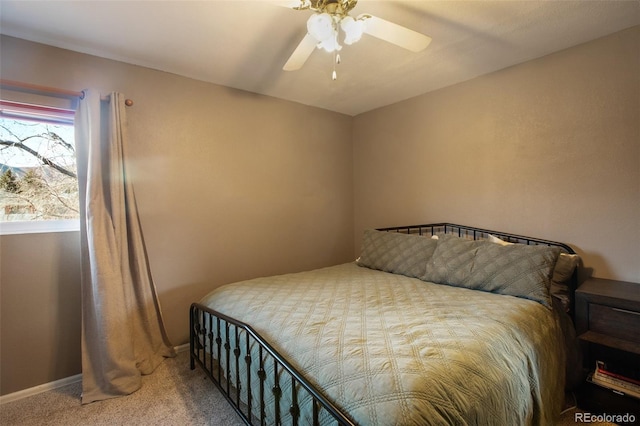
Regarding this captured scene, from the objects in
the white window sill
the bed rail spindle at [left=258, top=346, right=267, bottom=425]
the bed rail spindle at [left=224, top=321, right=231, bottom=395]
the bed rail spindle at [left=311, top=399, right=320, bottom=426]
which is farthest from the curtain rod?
the bed rail spindle at [left=311, top=399, right=320, bottom=426]

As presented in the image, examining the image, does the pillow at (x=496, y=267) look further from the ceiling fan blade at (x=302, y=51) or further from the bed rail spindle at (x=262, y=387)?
the ceiling fan blade at (x=302, y=51)

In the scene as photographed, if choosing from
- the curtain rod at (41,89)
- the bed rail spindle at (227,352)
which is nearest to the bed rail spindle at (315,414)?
the bed rail spindle at (227,352)

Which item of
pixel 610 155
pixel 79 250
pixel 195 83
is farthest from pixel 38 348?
pixel 610 155

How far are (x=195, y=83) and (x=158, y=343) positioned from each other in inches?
83.5

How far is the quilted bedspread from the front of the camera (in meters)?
1.00

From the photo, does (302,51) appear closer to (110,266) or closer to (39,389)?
(110,266)

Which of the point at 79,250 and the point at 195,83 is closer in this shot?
the point at 79,250

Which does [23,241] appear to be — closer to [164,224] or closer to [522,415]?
[164,224]

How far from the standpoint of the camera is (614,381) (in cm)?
172

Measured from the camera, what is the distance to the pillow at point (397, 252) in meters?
2.53

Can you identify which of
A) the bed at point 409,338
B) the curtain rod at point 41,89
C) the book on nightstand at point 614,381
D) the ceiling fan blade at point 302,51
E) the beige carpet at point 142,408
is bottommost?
the beige carpet at point 142,408

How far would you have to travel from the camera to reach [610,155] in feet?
6.62

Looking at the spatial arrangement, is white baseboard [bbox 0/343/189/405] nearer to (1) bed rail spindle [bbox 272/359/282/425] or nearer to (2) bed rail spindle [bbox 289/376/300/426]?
(1) bed rail spindle [bbox 272/359/282/425]

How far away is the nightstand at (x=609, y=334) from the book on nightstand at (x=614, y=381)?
0.08 ft
